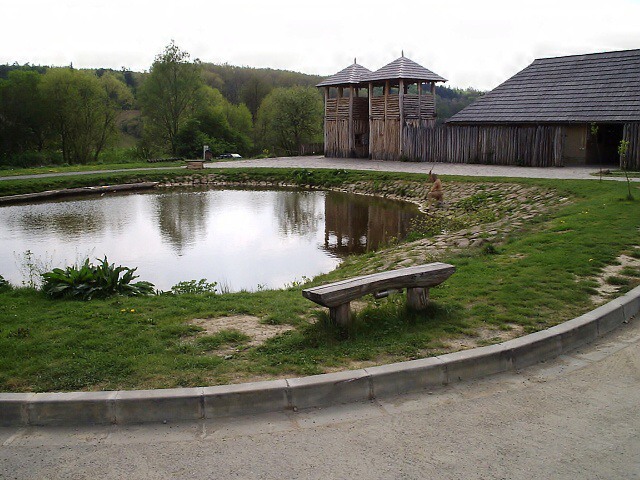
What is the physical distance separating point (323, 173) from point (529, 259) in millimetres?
21871

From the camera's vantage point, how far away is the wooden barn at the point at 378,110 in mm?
35656

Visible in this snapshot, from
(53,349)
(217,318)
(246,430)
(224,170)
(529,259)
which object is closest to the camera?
(246,430)

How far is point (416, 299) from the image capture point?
7438mm

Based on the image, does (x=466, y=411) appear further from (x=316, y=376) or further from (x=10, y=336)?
(x=10, y=336)

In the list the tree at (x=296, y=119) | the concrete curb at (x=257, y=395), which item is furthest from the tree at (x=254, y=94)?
the concrete curb at (x=257, y=395)

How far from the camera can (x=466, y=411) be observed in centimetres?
537

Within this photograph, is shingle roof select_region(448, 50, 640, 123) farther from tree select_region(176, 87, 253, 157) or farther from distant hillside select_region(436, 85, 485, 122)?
distant hillside select_region(436, 85, 485, 122)

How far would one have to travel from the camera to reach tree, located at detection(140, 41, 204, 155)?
160 ft

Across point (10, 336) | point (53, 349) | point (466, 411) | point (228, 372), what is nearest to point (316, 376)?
point (228, 372)

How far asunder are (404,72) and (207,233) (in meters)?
20.6

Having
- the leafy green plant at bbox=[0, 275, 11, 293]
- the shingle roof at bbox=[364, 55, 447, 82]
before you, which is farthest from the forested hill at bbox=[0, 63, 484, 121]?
the leafy green plant at bbox=[0, 275, 11, 293]

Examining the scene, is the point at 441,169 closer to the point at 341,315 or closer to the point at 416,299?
the point at 416,299

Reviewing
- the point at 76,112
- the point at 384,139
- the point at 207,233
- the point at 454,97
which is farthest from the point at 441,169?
the point at 454,97

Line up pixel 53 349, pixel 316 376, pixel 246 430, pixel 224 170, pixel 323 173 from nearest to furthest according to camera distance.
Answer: pixel 246 430 < pixel 316 376 < pixel 53 349 < pixel 323 173 < pixel 224 170
